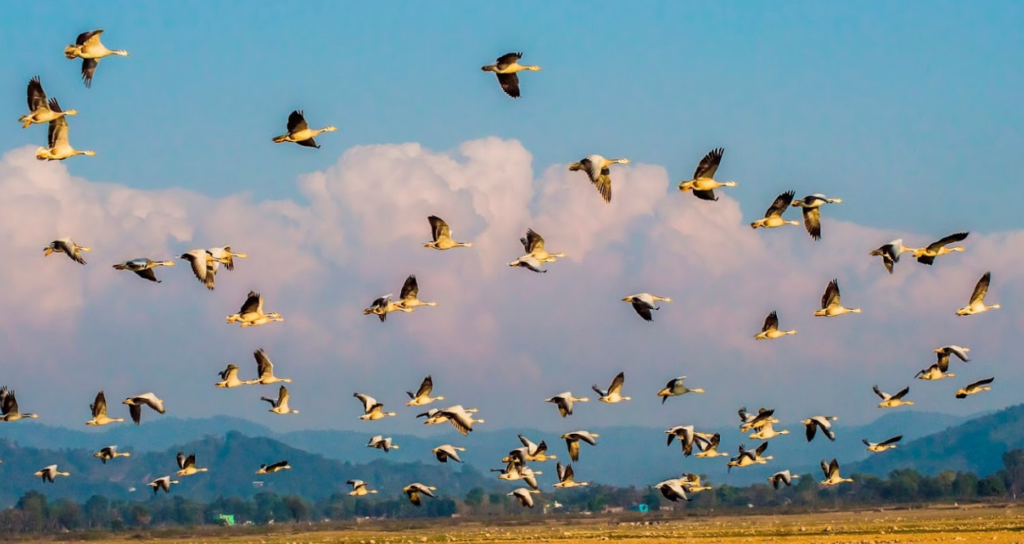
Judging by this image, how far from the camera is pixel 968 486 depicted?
14012 centimetres

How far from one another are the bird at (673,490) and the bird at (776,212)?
23.7 feet

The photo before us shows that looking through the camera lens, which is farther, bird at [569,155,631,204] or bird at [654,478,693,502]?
bird at [654,478,693,502]

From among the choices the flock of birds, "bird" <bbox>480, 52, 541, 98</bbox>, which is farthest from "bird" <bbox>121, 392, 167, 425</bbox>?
"bird" <bbox>480, 52, 541, 98</bbox>

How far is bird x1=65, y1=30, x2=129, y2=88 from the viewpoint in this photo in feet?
103

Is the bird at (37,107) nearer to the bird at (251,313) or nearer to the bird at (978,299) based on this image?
the bird at (251,313)

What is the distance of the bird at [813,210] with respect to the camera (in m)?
36.0

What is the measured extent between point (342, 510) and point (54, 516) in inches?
1776

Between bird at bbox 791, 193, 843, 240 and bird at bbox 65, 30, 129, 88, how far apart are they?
16129 mm

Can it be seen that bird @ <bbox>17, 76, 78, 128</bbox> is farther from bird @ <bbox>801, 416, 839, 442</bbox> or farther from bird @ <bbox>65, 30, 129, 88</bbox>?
bird @ <bbox>801, 416, 839, 442</bbox>

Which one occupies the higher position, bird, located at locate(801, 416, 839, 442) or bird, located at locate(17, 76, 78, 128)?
bird, located at locate(17, 76, 78, 128)

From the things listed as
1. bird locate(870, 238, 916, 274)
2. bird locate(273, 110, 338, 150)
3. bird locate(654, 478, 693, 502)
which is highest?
bird locate(273, 110, 338, 150)

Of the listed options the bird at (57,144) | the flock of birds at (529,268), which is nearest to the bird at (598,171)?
the flock of birds at (529,268)

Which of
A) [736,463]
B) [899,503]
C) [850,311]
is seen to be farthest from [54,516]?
[850,311]

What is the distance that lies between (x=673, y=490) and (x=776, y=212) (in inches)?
309
